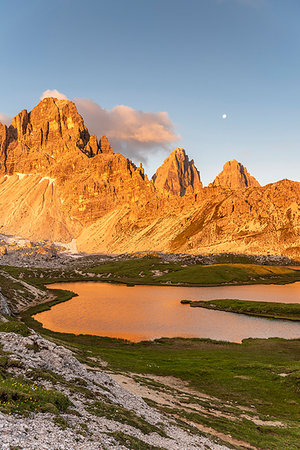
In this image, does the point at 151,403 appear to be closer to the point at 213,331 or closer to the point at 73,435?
the point at 73,435

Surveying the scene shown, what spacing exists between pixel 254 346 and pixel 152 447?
166ft

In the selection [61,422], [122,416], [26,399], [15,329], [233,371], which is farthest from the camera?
[233,371]

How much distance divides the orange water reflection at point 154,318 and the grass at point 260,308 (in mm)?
3596

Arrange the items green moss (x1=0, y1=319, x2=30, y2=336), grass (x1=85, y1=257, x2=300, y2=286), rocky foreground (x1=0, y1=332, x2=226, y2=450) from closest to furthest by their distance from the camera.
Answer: rocky foreground (x1=0, y1=332, x2=226, y2=450)
green moss (x1=0, y1=319, x2=30, y2=336)
grass (x1=85, y1=257, x2=300, y2=286)

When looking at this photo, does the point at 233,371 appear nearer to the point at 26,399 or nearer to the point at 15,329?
the point at 15,329

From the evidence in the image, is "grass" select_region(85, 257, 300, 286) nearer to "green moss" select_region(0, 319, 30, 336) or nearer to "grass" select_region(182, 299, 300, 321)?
"grass" select_region(182, 299, 300, 321)

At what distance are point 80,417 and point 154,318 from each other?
70.1m

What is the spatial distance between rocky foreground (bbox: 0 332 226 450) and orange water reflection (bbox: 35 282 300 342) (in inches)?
1711

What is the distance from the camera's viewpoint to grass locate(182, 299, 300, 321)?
8894cm

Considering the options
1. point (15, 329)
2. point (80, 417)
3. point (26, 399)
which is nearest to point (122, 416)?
point (80, 417)

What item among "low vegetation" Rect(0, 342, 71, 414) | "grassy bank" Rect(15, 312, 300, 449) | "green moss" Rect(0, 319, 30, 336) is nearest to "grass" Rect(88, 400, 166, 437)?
"low vegetation" Rect(0, 342, 71, 414)

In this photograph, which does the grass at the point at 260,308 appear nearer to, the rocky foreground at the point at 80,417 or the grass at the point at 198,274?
the grass at the point at 198,274

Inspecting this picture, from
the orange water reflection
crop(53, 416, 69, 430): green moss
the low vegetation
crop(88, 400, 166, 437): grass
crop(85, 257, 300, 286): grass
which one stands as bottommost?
the orange water reflection

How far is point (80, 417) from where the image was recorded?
17250 millimetres
